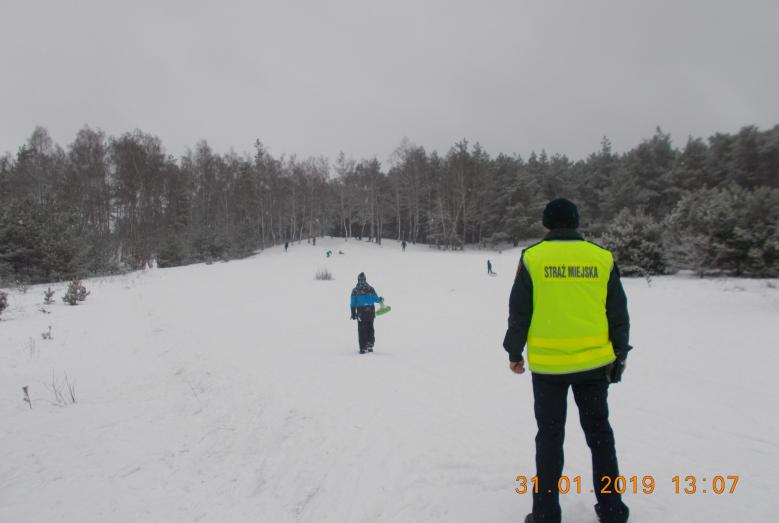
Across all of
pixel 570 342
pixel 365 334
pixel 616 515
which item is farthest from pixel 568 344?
pixel 365 334

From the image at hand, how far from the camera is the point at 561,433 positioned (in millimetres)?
2621

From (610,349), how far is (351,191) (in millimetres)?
58459

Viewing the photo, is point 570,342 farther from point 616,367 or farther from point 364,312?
point 364,312

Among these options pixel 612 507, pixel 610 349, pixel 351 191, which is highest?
pixel 351 191

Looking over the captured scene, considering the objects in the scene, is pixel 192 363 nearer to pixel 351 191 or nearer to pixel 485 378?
pixel 485 378

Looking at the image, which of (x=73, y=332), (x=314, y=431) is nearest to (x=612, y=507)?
(x=314, y=431)

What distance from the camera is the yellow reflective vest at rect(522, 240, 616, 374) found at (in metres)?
2.56

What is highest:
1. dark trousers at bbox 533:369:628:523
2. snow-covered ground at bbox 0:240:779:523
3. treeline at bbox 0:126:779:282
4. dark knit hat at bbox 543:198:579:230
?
treeline at bbox 0:126:779:282

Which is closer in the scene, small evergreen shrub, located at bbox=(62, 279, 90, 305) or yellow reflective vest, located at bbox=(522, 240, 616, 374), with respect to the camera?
yellow reflective vest, located at bbox=(522, 240, 616, 374)

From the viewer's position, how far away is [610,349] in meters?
2.67

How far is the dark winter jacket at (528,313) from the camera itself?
8.75 feet
